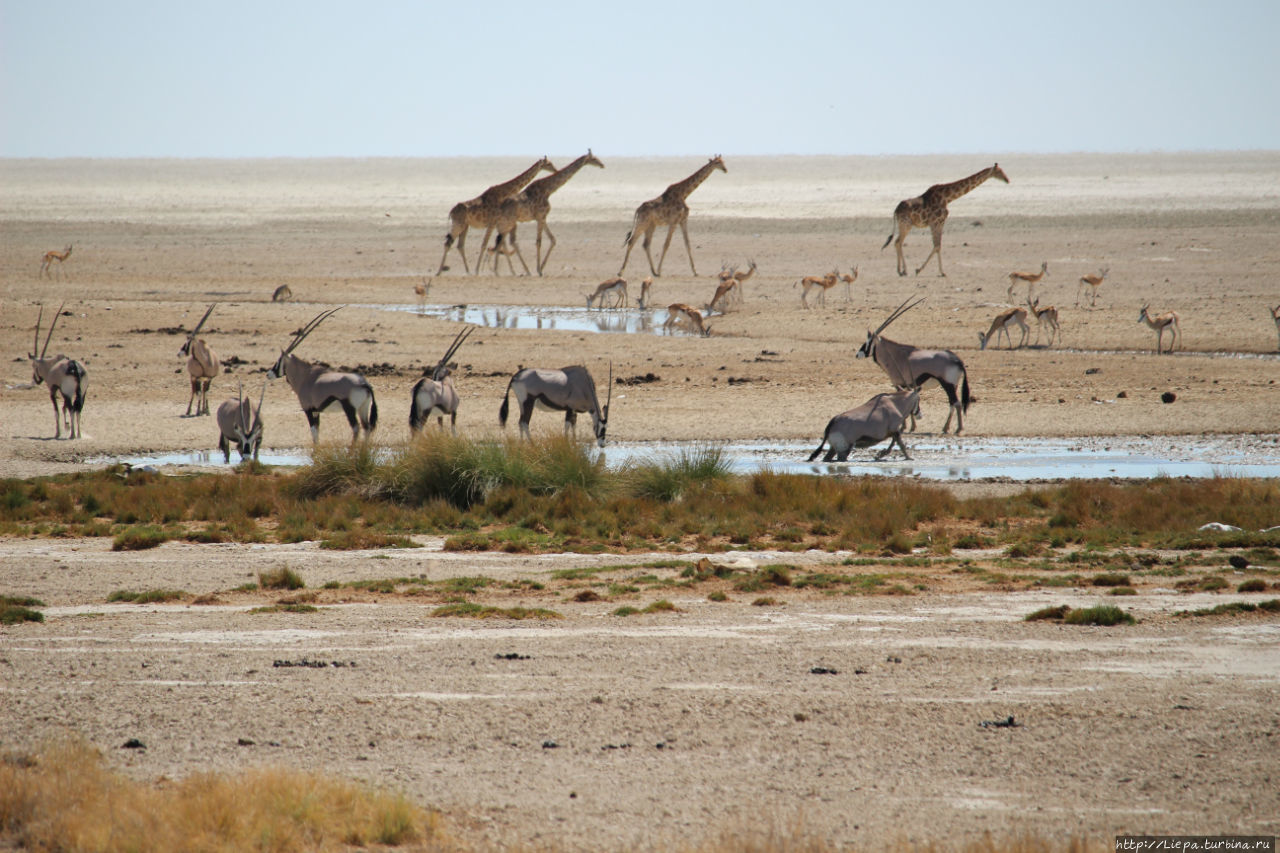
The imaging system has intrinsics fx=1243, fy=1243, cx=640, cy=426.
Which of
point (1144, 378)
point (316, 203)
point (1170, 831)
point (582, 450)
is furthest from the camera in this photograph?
point (316, 203)

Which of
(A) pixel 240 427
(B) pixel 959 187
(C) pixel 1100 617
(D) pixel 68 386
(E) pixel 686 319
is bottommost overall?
(C) pixel 1100 617

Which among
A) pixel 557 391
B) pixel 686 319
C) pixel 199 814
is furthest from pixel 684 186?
pixel 199 814

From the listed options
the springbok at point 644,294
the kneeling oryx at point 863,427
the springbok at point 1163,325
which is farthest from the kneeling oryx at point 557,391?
the springbok at point 644,294

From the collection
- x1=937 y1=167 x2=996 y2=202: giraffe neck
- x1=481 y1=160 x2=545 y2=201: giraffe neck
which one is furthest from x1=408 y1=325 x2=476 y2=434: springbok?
x1=481 y1=160 x2=545 y2=201: giraffe neck

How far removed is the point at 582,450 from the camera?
1391 centimetres

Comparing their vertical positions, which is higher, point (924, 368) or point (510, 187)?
point (510, 187)

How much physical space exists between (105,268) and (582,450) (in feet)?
103

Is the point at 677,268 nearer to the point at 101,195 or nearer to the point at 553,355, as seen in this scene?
the point at 553,355

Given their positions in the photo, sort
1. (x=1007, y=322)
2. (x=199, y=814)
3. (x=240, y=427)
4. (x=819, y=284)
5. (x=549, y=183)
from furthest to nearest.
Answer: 1. (x=549, y=183)
2. (x=819, y=284)
3. (x=1007, y=322)
4. (x=240, y=427)
5. (x=199, y=814)

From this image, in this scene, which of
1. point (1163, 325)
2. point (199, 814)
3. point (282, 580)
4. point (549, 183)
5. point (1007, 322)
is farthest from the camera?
point (549, 183)

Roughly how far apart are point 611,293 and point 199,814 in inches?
1127

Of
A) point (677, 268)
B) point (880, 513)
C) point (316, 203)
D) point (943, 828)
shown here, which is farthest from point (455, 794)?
point (316, 203)

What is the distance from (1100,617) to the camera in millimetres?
8508

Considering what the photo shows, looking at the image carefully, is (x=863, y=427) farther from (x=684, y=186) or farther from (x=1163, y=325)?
(x=684, y=186)
